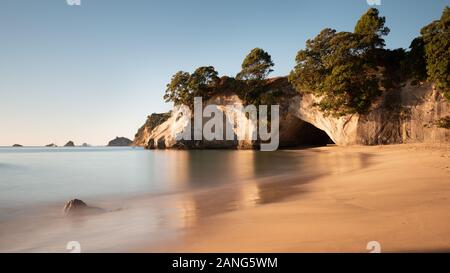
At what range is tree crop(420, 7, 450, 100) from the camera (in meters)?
18.0

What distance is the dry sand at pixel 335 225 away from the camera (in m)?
2.97

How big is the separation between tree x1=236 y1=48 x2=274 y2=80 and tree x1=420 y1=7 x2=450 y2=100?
16305 millimetres

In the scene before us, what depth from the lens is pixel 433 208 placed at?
4.11 m

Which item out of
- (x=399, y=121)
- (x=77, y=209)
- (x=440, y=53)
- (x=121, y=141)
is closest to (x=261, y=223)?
(x=77, y=209)

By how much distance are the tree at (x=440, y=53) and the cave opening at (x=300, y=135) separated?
14.6 meters

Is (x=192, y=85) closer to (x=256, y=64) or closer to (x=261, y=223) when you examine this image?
(x=256, y=64)

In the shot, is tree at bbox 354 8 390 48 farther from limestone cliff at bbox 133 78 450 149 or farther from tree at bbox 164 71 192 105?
tree at bbox 164 71 192 105

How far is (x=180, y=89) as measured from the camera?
1501 inches

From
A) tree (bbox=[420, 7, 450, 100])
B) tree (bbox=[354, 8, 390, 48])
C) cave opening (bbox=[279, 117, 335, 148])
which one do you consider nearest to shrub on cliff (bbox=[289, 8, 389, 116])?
tree (bbox=[354, 8, 390, 48])

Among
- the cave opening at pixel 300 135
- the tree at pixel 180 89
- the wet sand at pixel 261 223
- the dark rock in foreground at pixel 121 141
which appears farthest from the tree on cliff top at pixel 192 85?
the dark rock in foreground at pixel 121 141

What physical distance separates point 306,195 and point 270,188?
61.1 inches
